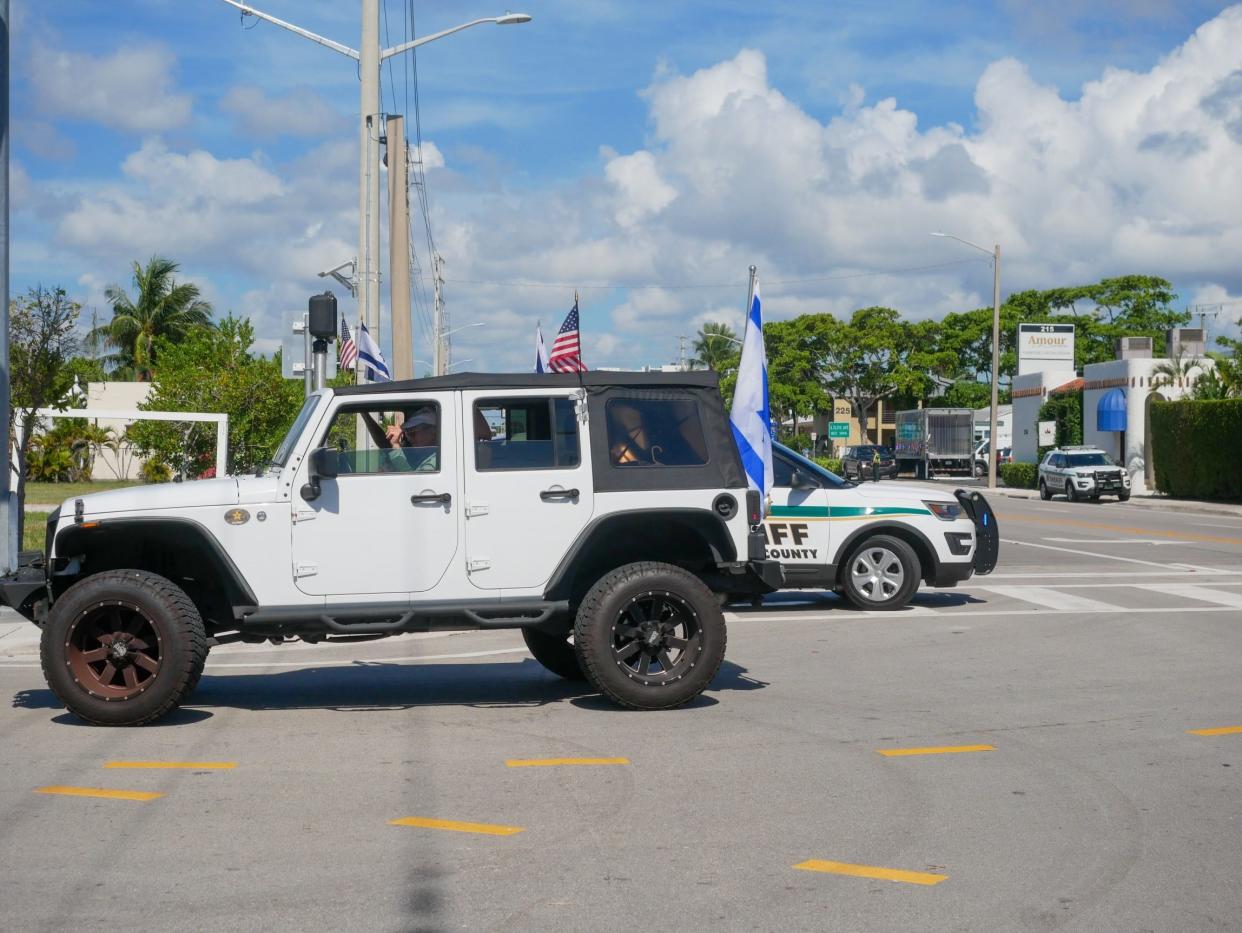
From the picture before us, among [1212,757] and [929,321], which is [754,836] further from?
[929,321]

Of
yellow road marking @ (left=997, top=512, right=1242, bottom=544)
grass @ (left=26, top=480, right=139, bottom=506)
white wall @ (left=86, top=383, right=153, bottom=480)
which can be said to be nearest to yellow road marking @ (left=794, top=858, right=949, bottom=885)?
yellow road marking @ (left=997, top=512, right=1242, bottom=544)

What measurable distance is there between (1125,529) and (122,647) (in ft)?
78.5

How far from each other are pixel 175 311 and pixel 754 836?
68499mm

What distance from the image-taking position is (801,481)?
14781 millimetres

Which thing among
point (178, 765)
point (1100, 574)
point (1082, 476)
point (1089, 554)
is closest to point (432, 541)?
point (178, 765)

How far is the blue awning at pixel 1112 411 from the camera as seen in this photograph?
5366 centimetres

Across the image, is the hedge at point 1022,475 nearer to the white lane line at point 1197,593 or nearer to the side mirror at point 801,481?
the white lane line at point 1197,593

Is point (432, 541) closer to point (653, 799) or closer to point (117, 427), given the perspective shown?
point (653, 799)

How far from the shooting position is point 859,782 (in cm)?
720

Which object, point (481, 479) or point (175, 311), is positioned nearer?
point (481, 479)

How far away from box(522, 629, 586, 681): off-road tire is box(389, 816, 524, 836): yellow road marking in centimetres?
375

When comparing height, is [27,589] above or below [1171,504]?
above

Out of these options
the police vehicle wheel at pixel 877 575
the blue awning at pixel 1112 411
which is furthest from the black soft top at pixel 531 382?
the blue awning at pixel 1112 411

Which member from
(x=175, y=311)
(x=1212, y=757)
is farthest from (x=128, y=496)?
(x=175, y=311)
